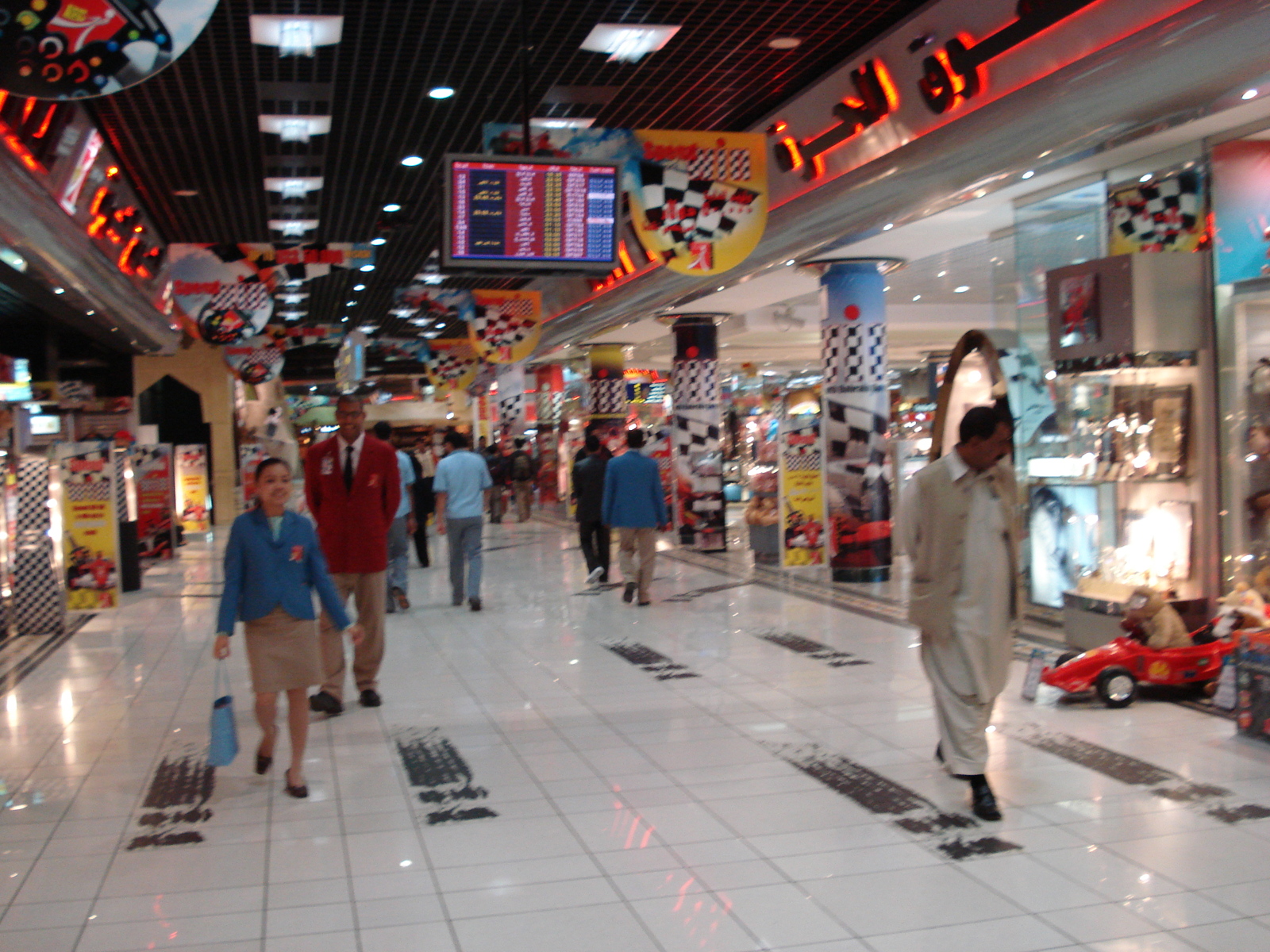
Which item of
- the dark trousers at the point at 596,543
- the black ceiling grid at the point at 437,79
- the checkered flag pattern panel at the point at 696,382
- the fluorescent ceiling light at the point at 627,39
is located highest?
the black ceiling grid at the point at 437,79

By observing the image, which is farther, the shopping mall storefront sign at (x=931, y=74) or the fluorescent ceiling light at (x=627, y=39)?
the fluorescent ceiling light at (x=627, y=39)

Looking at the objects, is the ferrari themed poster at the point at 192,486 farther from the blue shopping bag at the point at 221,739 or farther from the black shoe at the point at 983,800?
the black shoe at the point at 983,800

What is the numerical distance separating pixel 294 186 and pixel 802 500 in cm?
610

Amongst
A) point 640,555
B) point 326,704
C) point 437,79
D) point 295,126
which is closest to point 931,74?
point 437,79

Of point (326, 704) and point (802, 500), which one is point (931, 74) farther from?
point (802, 500)

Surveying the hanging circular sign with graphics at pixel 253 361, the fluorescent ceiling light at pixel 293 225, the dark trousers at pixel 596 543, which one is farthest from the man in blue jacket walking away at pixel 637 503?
the hanging circular sign with graphics at pixel 253 361

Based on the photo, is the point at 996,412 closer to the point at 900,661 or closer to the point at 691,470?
the point at 900,661

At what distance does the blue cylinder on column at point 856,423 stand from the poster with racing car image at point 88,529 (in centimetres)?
657

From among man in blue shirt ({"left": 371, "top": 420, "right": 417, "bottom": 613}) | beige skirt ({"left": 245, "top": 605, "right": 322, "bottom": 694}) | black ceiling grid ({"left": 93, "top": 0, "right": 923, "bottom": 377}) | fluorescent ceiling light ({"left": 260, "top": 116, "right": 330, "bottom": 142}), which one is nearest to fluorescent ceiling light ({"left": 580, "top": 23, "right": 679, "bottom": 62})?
black ceiling grid ({"left": 93, "top": 0, "right": 923, "bottom": 377})

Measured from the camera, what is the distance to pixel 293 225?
14148mm

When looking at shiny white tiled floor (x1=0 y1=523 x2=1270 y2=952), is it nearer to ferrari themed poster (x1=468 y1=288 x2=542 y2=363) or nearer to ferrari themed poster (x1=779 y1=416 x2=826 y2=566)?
ferrari themed poster (x1=779 y1=416 x2=826 y2=566)

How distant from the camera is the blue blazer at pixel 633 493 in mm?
10086

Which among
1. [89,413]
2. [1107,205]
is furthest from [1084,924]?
[89,413]

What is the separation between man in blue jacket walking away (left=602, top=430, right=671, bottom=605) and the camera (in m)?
10.1
